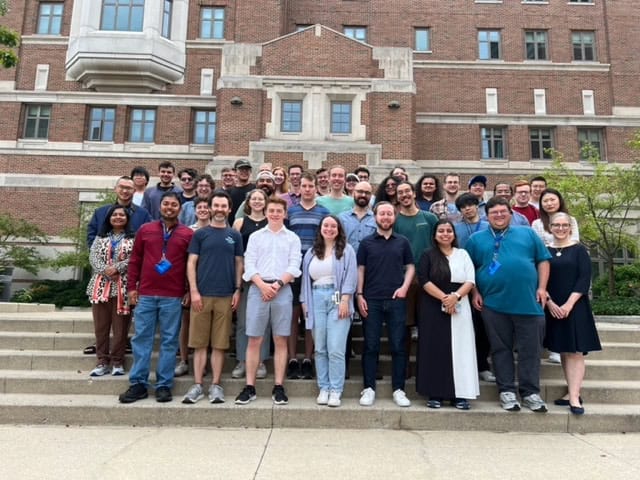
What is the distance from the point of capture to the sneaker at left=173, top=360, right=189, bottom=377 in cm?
518

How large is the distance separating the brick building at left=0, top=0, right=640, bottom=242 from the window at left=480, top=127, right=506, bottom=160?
71 mm

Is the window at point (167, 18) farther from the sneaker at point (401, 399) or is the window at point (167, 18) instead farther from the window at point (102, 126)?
the sneaker at point (401, 399)

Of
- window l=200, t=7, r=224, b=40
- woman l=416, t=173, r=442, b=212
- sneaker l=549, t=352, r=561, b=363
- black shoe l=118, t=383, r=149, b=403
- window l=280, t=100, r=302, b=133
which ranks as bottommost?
black shoe l=118, t=383, r=149, b=403

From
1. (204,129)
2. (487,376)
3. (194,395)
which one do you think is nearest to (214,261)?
(194,395)

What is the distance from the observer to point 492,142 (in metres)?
21.4

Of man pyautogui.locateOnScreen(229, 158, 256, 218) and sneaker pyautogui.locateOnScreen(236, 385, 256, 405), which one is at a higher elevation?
man pyautogui.locateOnScreen(229, 158, 256, 218)

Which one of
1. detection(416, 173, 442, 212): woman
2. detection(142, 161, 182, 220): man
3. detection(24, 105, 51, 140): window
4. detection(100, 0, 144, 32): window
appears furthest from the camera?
detection(24, 105, 51, 140): window

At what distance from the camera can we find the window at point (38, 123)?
66.8 ft

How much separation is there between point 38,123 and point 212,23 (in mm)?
9900

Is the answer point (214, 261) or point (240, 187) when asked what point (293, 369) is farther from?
point (240, 187)

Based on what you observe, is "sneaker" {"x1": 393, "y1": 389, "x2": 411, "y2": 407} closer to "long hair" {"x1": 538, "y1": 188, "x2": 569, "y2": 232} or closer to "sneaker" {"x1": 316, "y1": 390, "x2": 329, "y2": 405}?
"sneaker" {"x1": 316, "y1": 390, "x2": 329, "y2": 405}

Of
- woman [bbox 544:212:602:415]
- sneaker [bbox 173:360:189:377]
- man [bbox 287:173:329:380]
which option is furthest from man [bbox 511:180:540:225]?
sneaker [bbox 173:360:189:377]

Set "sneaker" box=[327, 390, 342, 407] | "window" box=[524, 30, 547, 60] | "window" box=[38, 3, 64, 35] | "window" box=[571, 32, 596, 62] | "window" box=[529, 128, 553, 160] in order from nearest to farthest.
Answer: "sneaker" box=[327, 390, 342, 407], "window" box=[529, 128, 553, 160], "window" box=[38, 3, 64, 35], "window" box=[571, 32, 596, 62], "window" box=[524, 30, 547, 60]

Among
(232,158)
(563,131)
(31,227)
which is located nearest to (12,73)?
(31,227)
